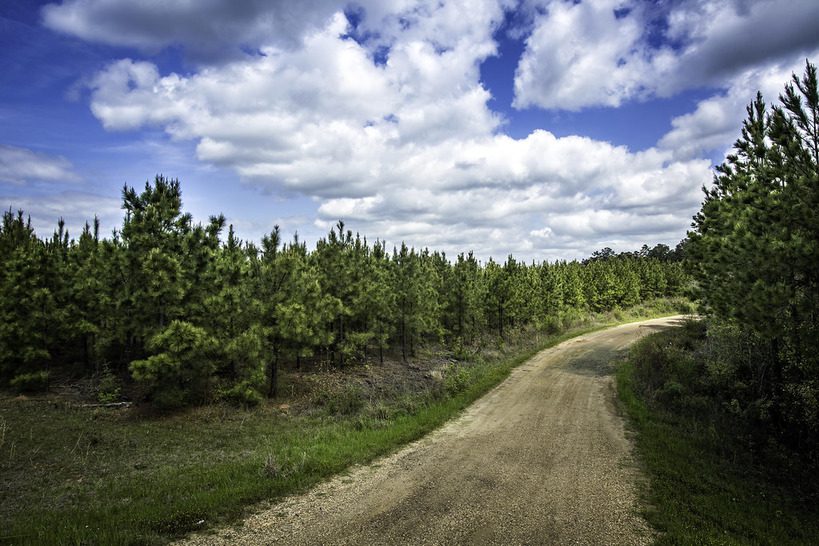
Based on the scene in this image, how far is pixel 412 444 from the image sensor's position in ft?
39.0

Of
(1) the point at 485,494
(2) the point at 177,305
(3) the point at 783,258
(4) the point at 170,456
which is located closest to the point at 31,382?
(2) the point at 177,305

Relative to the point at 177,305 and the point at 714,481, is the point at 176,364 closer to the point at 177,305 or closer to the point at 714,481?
the point at 177,305

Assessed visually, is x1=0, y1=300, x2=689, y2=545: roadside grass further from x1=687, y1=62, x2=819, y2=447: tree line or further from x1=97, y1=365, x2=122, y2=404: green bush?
x1=687, y1=62, x2=819, y2=447: tree line

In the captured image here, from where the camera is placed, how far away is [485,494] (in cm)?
855

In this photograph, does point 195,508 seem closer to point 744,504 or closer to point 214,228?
point 744,504

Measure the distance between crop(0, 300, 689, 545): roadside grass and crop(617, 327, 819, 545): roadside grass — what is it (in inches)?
246

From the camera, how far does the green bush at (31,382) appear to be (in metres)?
19.1

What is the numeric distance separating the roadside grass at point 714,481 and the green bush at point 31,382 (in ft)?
80.6

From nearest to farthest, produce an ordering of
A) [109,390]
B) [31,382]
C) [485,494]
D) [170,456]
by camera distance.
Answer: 1. [485,494]
2. [170,456]
3. [109,390]
4. [31,382]

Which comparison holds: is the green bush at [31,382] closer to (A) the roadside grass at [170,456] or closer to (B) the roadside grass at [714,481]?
(A) the roadside grass at [170,456]

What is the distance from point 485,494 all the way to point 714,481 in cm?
541

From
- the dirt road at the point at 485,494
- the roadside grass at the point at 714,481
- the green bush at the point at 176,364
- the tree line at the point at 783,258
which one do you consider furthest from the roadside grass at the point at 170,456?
the tree line at the point at 783,258

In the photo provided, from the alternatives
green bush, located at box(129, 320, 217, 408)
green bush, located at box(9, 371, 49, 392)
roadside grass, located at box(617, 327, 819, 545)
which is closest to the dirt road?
roadside grass, located at box(617, 327, 819, 545)

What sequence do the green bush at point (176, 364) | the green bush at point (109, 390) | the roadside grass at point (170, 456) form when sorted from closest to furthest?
the roadside grass at point (170, 456) < the green bush at point (176, 364) < the green bush at point (109, 390)
